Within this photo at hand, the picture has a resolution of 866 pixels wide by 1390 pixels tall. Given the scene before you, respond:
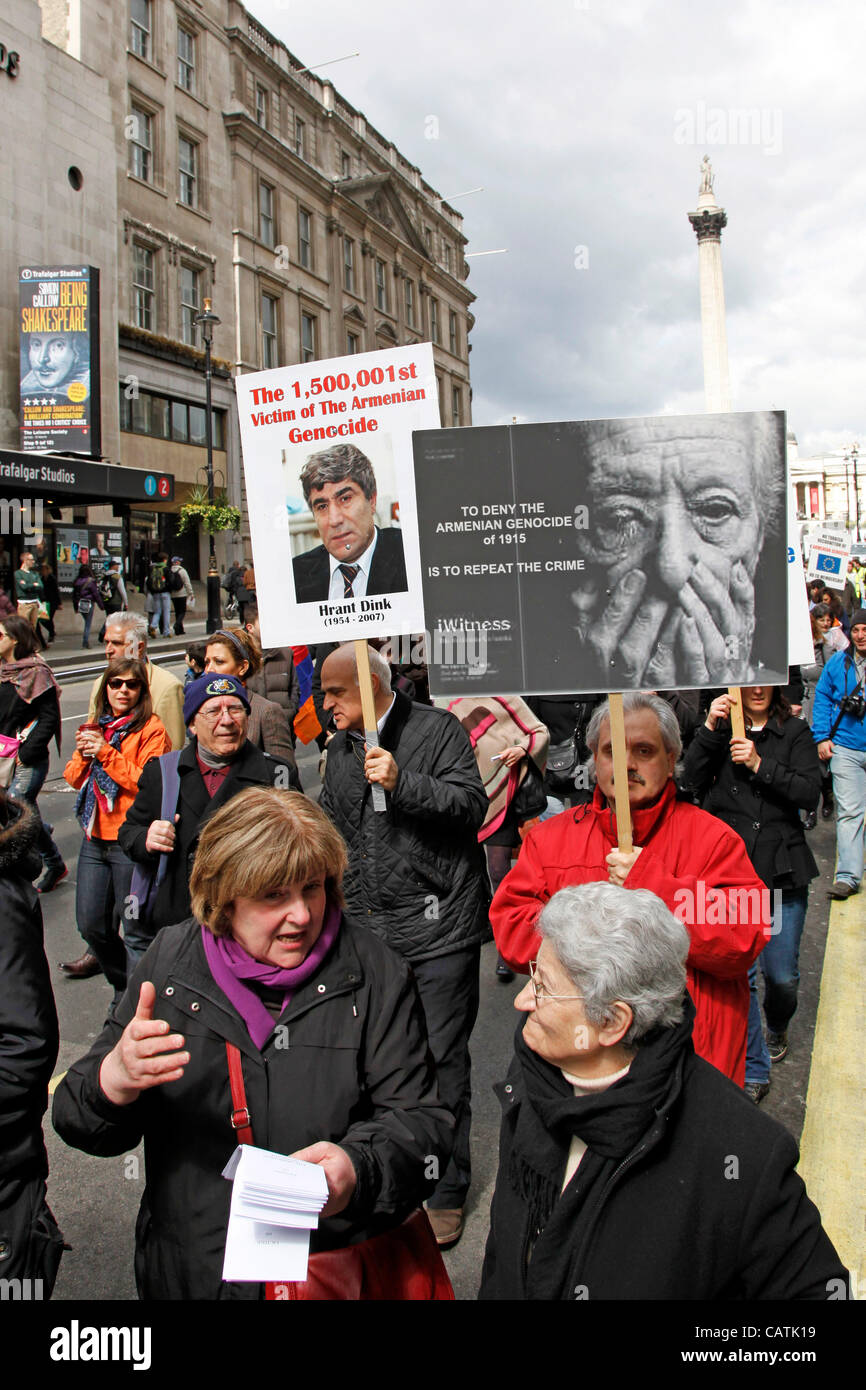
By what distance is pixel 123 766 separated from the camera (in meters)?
5.00

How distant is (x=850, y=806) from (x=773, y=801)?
9.10 ft

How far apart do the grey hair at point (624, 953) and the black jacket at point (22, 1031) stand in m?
1.21

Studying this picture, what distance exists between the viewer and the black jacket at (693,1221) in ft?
5.87

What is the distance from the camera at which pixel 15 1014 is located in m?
2.35

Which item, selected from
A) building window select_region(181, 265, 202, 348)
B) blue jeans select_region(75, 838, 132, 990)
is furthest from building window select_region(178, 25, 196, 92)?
blue jeans select_region(75, 838, 132, 990)

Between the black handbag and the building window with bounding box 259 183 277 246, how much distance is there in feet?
121

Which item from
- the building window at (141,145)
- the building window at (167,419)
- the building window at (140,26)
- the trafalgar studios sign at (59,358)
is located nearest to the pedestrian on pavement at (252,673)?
the trafalgar studios sign at (59,358)

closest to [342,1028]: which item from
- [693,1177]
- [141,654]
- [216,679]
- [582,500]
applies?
[693,1177]

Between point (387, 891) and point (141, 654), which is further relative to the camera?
point (141, 654)

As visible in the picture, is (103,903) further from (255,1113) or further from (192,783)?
(255,1113)

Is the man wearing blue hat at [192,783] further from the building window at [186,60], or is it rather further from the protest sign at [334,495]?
the building window at [186,60]

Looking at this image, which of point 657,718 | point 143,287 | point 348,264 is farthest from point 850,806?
point 348,264

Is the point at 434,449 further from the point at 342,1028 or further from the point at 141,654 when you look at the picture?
the point at 141,654
